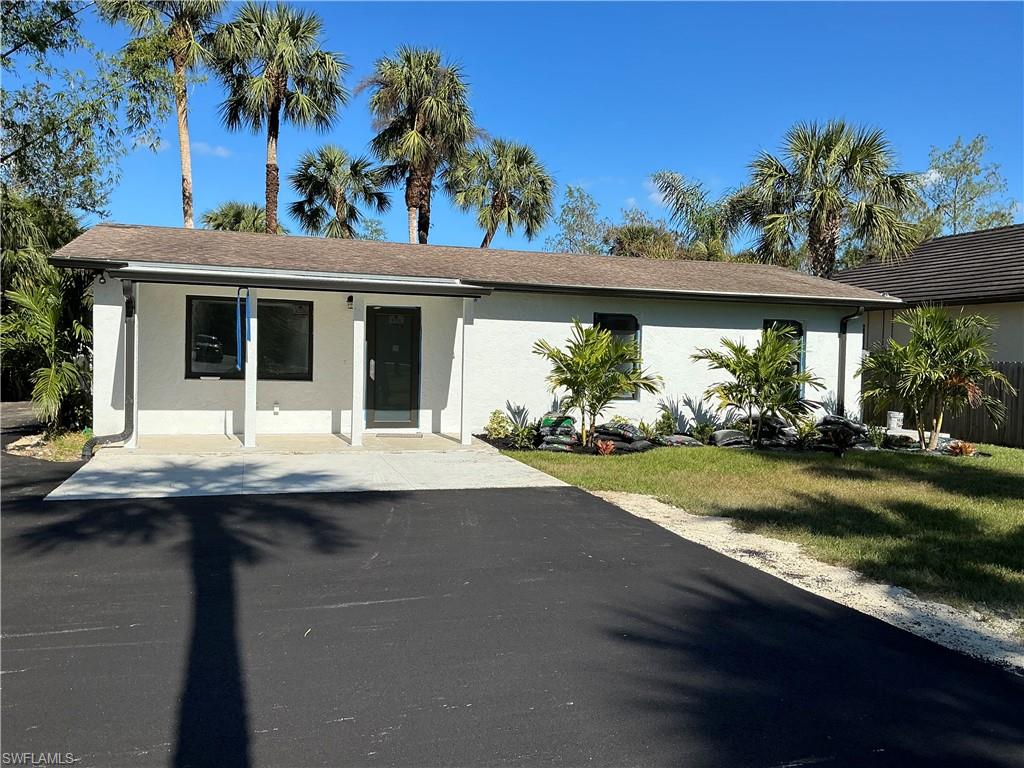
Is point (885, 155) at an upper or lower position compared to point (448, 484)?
upper

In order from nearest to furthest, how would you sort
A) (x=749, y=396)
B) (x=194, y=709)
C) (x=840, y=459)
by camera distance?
(x=194, y=709) → (x=840, y=459) → (x=749, y=396)

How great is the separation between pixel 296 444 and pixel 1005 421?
13.2m

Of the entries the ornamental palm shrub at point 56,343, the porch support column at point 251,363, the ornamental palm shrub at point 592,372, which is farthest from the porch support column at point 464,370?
the ornamental palm shrub at point 56,343

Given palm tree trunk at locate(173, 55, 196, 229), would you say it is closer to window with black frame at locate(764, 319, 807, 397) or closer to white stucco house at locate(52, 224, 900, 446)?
white stucco house at locate(52, 224, 900, 446)

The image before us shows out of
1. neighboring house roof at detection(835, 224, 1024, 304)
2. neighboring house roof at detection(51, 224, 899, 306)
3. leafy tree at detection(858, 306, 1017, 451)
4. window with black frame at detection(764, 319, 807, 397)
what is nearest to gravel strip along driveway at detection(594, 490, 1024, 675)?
neighboring house roof at detection(51, 224, 899, 306)

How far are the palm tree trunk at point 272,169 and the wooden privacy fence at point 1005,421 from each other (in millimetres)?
17891

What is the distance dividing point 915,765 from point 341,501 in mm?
5780

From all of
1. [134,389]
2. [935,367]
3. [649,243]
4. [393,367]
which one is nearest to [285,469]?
[134,389]

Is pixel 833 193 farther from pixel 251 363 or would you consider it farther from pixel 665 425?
pixel 251 363

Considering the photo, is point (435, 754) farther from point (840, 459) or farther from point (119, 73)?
point (119, 73)

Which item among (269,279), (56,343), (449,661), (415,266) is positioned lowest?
(449,661)

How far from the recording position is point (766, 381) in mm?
12383

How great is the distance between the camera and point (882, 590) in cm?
533

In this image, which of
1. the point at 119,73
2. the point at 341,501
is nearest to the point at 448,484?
the point at 341,501
